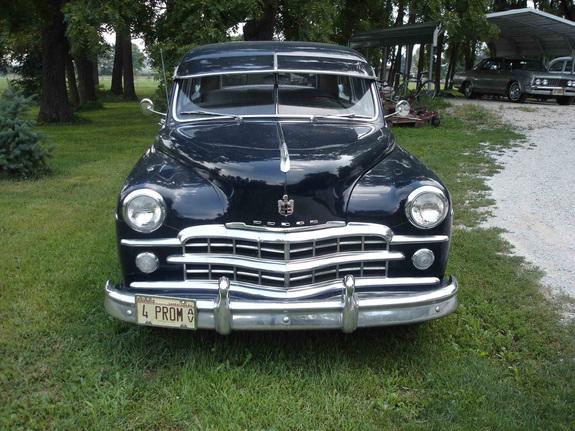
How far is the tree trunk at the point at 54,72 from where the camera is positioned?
51.2 ft

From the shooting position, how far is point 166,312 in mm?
3125

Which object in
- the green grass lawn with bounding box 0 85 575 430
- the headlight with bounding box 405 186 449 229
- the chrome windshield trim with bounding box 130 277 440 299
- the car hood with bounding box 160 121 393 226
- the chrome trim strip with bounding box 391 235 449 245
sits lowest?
the green grass lawn with bounding box 0 85 575 430

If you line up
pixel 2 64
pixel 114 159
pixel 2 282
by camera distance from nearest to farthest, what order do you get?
pixel 2 282 → pixel 114 159 → pixel 2 64

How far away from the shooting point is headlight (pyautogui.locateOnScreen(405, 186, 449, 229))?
334cm

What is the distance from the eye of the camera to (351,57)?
16.3 feet

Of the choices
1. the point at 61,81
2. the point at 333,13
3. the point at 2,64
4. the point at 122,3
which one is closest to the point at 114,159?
the point at 122,3

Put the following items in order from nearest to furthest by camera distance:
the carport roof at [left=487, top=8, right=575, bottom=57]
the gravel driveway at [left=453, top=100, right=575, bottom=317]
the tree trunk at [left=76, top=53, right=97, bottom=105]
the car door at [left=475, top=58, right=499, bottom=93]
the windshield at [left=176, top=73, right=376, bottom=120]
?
1. the windshield at [left=176, top=73, right=376, bottom=120]
2. the gravel driveway at [left=453, top=100, right=575, bottom=317]
3. the carport roof at [left=487, top=8, right=575, bottom=57]
4. the car door at [left=475, top=58, right=499, bottom=93]
5. the tree trunk at [left=76, top=53, right=97, bottom=105]

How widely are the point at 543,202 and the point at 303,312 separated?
17.1ft

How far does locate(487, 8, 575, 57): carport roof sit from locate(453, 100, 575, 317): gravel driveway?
24.1 feet

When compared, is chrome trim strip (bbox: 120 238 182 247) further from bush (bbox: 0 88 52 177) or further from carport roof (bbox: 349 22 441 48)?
carport roof (bbox: 349 22 441 48)

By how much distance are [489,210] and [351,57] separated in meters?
2.92

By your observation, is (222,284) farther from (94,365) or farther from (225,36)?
(225,36)

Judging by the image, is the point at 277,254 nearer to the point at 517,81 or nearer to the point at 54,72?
the point at 54,72

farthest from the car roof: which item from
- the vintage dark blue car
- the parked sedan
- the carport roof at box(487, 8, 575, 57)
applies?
the carport roof at box(487, 8, 575, 57)
